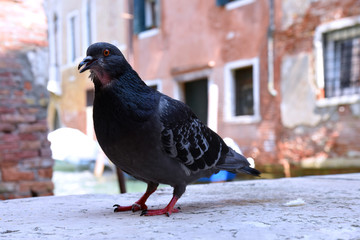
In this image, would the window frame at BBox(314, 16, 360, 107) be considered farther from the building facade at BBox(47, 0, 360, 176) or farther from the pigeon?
the pigeon

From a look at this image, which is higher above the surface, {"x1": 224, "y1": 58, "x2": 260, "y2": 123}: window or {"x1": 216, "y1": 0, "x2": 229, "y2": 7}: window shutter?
{"x1": 216, "y1": 0, "x2": 229, "y2": 7}: window shutter

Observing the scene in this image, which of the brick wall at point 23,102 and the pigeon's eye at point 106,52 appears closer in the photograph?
the pigeon's eye at point 106,52

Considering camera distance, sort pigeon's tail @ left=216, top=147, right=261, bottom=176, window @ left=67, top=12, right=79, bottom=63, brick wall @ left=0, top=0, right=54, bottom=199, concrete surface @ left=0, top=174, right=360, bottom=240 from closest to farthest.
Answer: concrete surface @ left=0, top=174, right=360, bottom=240
pigeon's tail @ left=216, top=147, right=261, bottom=176
brick wall @ left=0, top=0, right=54, bottom=199
window @ left=67, top=12, right=79, bottom=63

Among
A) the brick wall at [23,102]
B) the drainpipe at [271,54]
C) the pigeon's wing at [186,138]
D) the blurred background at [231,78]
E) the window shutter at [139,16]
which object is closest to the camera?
the pigeon's wing at [186,138]

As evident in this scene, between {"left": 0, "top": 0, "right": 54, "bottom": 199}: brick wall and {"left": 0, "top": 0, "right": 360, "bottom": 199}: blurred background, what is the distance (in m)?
0.01

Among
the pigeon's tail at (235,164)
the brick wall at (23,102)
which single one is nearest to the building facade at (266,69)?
the brick wall at (23,102)

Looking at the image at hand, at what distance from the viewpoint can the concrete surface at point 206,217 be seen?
5.57 ft

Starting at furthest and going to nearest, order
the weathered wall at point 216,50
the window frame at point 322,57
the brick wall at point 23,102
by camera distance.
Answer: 1. the weathered wall at point 216,50
2. the window frame at point 322,57
3. the brick wall at point 23,102

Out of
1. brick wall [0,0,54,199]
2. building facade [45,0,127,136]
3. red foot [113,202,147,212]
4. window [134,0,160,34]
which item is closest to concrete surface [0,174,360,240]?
red foot [113,202,147,212]

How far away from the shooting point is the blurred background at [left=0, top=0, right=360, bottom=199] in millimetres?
4789

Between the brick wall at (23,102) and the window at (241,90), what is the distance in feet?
19.0

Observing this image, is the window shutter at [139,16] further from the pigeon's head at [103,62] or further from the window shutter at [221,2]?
the pigeon's head at [103,62]

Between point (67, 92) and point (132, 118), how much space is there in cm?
1662

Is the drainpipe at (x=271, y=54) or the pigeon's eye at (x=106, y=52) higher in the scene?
the drainpipe at (x=271, y=54)
